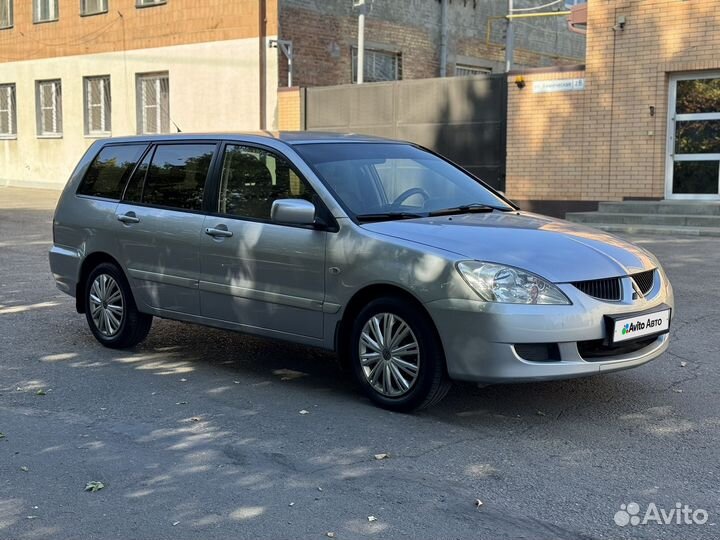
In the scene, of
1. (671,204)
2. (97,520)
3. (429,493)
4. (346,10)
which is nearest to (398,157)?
(429,493)

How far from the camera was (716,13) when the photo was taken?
15727mm

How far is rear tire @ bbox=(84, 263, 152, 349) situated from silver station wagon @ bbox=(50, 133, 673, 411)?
0.6 inches

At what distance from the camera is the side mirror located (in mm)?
5676

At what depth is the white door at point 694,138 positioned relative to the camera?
53.6 ft

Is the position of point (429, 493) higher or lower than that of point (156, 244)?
lower

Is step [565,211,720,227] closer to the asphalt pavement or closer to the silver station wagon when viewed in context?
the asphalt pavement

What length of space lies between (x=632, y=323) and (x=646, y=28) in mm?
12794

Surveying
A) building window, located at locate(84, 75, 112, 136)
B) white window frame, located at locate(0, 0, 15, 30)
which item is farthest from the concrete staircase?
white window frame, located at locate(0, 0, 15, 30)

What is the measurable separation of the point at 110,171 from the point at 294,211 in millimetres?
2498

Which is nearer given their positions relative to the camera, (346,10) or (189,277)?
(189,277)

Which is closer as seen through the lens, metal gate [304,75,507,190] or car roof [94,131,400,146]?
car roof [94,131,400,146]

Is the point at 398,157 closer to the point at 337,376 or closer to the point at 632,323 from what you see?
the point at 337,376
